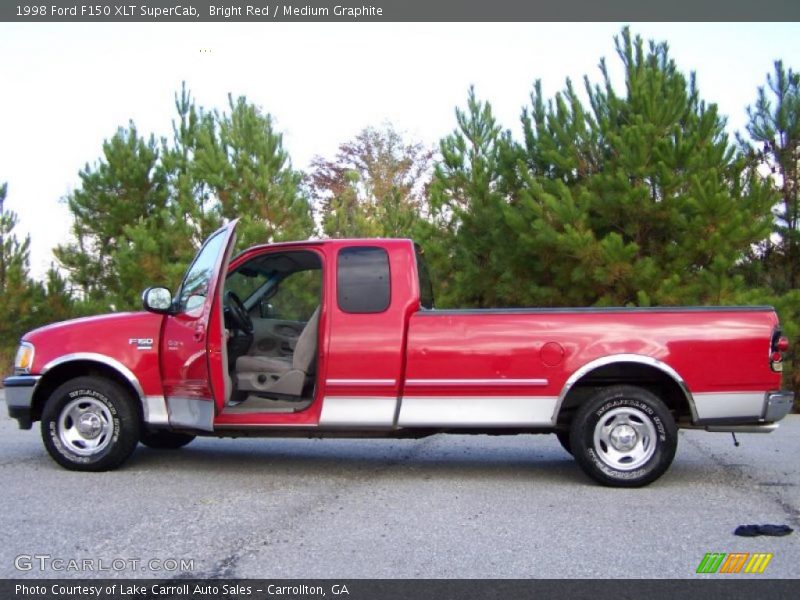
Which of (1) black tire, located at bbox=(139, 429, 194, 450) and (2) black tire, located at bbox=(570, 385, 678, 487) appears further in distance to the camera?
(1) black tire, located at bbox=(139, 429, 194, 450)

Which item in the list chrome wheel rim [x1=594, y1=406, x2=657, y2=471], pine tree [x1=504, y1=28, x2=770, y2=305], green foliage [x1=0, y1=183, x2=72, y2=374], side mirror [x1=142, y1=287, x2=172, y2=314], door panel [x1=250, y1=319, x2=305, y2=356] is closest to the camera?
chrome wheel rim [x1=594, y1=406, x2=657, y2=471]

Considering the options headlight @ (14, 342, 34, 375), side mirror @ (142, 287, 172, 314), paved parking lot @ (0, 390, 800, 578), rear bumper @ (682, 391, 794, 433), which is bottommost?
paved parking lot @ (0, 390, 800, 578)

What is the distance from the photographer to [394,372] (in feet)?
20.9

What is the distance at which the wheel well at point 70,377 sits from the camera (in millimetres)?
6830

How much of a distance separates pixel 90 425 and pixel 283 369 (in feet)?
5.22

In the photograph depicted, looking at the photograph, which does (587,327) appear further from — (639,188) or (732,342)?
(639,188)

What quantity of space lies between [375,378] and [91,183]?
16.0m

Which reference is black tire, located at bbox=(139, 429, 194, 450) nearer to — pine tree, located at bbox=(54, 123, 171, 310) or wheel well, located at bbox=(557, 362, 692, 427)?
wheel well, located at bbox=(557, 362, 692, 427)

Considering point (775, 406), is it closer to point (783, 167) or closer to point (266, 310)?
point (266, 310)

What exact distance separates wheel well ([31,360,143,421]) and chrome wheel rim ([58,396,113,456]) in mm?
246

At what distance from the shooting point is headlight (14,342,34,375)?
6848 mm

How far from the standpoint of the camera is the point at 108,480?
640 cm

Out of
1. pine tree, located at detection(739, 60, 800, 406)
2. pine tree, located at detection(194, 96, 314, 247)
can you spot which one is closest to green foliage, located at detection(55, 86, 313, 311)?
pine tree, located at detection(194, 96, 314, 247)

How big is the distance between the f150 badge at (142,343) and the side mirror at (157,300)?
0.81 ft
